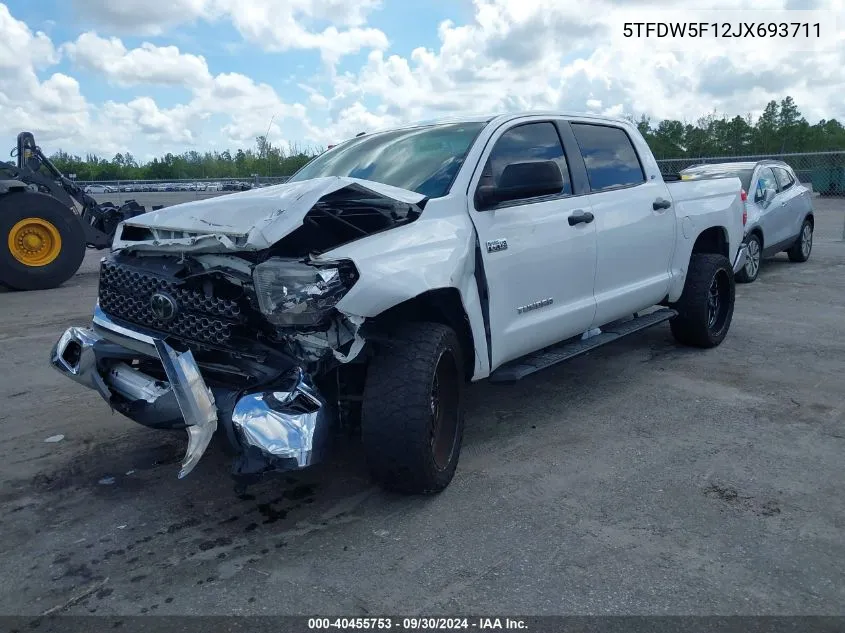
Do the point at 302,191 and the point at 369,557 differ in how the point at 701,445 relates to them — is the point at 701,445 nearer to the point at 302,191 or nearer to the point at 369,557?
the point at 369,557

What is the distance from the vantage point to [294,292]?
3.30 meters

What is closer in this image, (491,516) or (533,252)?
(491,516)

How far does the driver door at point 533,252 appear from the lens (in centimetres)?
422

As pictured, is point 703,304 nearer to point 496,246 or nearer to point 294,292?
point 496,246

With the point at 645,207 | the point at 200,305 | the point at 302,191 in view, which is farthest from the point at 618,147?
the point at 200,305

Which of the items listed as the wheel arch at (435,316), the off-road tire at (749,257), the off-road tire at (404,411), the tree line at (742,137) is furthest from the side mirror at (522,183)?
the tree line at (742,137)

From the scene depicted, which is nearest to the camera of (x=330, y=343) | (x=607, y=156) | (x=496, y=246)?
(x=330, y=343)

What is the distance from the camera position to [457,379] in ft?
13.1

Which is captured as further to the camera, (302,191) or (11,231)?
(11,231)

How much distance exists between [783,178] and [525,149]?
8317mm

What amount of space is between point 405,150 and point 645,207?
1.97 meters

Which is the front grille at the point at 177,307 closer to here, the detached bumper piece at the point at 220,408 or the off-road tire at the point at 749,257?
the detached bumper piece at the point at 220,408

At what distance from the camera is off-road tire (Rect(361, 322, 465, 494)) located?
3482mm

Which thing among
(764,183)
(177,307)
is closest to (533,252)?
(177,307)
